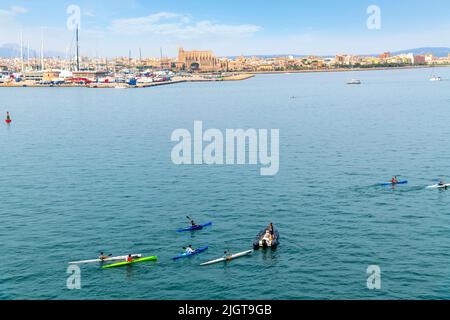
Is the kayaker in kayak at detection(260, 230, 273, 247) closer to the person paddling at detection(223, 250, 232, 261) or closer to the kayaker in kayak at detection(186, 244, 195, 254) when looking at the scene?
the person paddling at detection(223, 250, 232, 261)

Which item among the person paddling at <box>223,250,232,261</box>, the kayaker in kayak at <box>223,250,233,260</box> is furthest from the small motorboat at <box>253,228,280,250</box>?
the person paddling at <box>223,250,232,261</box>

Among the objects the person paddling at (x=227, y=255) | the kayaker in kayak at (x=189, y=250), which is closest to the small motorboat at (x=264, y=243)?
the person paddling at (x=227, y=255)

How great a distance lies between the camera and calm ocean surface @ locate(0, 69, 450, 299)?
44.9 metres

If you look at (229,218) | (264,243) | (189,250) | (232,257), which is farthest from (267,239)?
(229,218)

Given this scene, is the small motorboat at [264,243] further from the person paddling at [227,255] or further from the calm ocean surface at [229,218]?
the person paddling at [227,255]

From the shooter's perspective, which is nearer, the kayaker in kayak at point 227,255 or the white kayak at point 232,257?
the white kayak at point 232,257

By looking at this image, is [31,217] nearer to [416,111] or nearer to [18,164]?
[18,164]

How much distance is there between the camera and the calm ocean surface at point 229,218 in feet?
147

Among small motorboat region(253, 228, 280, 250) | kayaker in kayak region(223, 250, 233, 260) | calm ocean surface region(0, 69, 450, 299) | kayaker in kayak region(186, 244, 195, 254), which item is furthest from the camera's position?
small motorboat region(253, 228, 280, 250)

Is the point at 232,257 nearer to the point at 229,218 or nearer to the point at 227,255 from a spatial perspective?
the point at 227,255

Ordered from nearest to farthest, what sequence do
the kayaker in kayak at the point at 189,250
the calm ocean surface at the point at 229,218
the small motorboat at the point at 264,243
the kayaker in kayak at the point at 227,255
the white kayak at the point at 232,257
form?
the calm ocean surface at the point at 229,218
the white kayak at the point at 232,257
the kayaker in kayak at the point at 227,255
the kayaker in kayak at the point at 189,250
the small motorboat at the point at 264,243

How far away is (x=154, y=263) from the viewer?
4891 centimetres

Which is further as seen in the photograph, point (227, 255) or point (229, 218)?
point (229, 218)

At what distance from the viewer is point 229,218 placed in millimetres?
62250
